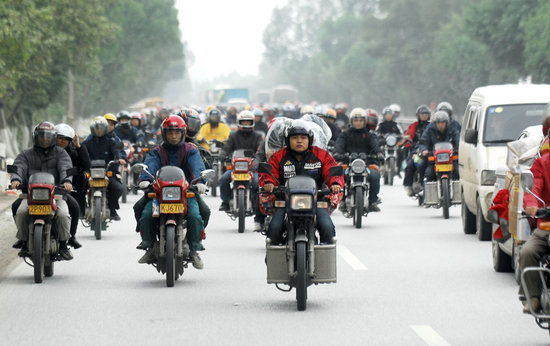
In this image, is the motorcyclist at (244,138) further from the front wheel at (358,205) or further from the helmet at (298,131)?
the helmet at (298,131)

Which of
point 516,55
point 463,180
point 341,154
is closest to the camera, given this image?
point 463,180

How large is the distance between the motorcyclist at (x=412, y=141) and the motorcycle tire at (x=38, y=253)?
11339 mm

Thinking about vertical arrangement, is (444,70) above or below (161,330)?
above

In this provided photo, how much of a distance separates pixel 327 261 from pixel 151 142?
62.0ft

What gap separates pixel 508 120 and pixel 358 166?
2.63 metres

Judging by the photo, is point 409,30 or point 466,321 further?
point 409,30

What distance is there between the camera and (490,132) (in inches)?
690

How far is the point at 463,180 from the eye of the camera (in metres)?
18.6

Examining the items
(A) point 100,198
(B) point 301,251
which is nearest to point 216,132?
(A) point 100,198

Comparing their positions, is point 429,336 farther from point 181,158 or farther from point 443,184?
point 443,184

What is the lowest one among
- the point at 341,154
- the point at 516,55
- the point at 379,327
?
the point at 379,327

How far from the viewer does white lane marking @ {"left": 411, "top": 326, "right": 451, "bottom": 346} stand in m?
9.16

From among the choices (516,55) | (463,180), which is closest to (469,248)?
(463,180)

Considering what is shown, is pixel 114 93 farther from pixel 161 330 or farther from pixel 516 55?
pixel 161 330
